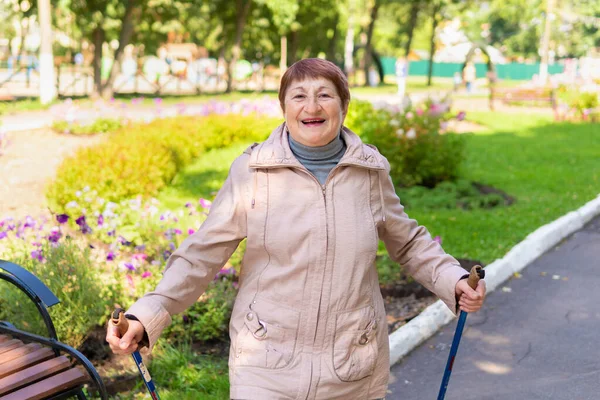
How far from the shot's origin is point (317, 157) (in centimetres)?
254

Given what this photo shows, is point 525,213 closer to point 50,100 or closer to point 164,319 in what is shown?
point 164,319

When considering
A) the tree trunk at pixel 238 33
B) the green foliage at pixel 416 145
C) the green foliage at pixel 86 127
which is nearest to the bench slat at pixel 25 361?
the green foliage at pixel 416 145

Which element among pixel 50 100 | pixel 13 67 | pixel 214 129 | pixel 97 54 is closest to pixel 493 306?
pixel 214 129

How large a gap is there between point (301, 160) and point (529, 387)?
2.54 m

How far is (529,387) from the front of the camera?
4410 mm

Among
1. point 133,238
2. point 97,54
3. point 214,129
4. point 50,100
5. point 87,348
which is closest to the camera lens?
point 87,348

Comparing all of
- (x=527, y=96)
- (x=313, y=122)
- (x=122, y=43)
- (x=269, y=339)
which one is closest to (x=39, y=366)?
(x=269, y=339)

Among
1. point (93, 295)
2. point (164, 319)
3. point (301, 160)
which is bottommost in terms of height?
point (93, 295)

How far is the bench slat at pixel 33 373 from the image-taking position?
2.87 metres

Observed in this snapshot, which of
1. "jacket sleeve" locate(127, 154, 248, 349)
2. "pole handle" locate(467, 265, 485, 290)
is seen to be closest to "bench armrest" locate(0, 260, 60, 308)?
"jacket sleeve" locate(127, 154, 248, 349)

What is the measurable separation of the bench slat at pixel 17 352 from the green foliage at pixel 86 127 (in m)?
10.3

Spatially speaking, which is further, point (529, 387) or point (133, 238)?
point (133, 238)

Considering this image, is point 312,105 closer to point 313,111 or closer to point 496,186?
point 313,111

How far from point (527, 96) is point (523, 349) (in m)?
Answer: 21.2
